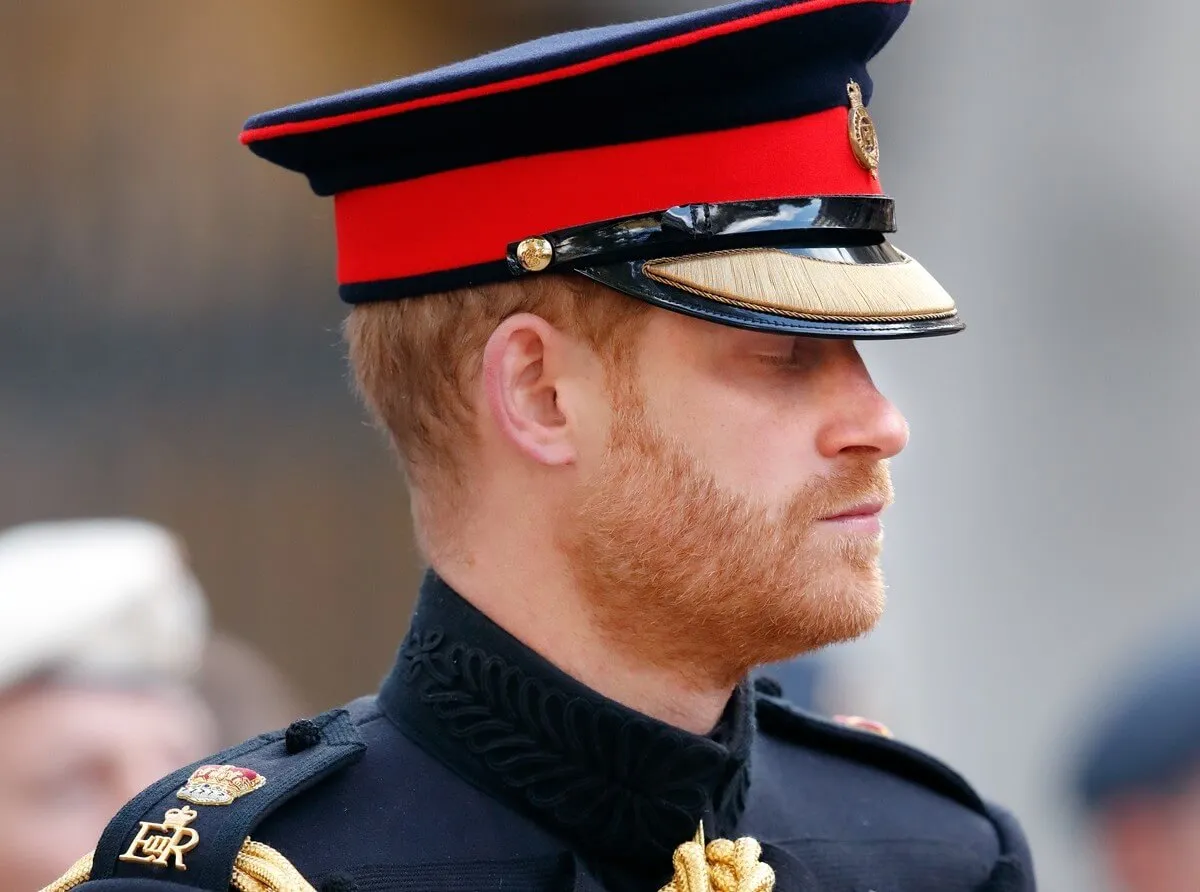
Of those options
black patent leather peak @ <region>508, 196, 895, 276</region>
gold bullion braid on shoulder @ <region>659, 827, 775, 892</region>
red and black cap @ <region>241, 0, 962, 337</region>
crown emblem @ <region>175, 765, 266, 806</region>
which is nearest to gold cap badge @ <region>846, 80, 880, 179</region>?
red and black cap @ <region>241, 0, 962, 337</region>

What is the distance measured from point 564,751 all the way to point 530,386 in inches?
17.9

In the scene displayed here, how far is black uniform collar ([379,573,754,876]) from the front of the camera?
2.18m

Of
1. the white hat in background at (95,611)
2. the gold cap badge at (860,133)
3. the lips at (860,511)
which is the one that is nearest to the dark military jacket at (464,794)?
the lips at (860,511)

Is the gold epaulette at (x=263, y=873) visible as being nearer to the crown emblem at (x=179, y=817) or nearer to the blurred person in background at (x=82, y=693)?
the crown emblem at (x=179, y=817)

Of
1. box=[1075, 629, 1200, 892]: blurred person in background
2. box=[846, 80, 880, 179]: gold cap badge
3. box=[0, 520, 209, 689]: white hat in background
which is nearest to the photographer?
box=[846, 80, 880, 179]: gold cap badge

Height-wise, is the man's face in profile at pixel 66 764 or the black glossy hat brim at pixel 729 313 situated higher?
the black glossy hat brim at pixel 729 313

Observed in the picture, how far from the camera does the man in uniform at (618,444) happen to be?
217 centimetres

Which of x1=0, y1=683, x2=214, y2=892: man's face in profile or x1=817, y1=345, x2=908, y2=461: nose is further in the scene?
x1=0, y1=683, x2=214, y2=892: man's face in profile

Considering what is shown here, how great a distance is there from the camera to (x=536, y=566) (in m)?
2.29

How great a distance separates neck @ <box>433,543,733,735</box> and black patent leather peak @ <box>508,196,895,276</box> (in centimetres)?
37

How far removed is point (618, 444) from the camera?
2232mm

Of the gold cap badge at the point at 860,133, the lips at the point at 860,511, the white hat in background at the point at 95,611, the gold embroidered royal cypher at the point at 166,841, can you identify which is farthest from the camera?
the white hat in background at the point at 95,611

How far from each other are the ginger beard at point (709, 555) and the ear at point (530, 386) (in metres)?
0.07

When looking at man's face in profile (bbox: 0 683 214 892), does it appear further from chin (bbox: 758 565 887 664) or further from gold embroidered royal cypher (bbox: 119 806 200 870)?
chin (bbox: 758 565 887 664)
